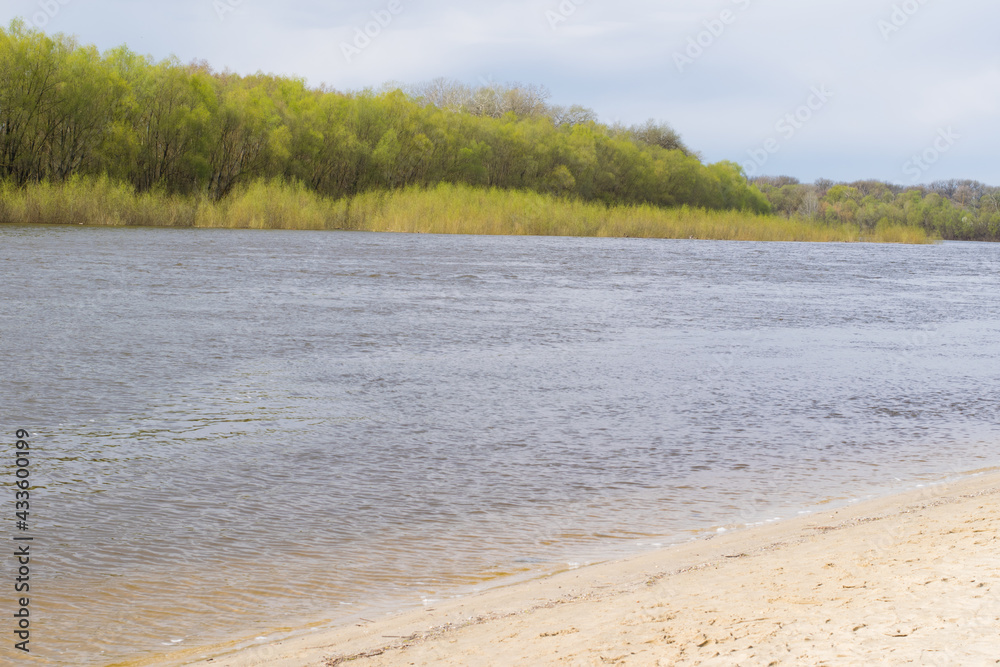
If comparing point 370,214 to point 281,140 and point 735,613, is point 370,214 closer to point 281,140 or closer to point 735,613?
point 281,140

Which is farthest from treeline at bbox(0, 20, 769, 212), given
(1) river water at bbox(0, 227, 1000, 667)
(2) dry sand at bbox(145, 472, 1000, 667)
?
(2) dry sand at bbox(145, 472, 1000, 667)

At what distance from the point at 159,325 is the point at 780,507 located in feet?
25.9

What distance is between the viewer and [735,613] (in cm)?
289

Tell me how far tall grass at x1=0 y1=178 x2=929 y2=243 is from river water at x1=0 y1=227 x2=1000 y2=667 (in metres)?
23.0

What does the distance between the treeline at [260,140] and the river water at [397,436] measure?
31.2 m

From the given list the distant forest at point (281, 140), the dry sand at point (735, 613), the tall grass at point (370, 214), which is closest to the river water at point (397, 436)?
the dry sand at point (735, 613)

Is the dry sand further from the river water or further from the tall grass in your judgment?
the tall grass

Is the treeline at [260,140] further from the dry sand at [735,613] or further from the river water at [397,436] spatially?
the dry sand at [735,613]

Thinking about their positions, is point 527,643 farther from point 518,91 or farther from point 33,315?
point 518,91

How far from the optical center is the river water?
3766 mm

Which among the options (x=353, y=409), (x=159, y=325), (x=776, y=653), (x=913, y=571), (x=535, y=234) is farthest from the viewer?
(x=535, y=234)

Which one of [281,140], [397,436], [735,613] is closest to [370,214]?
[281,140]

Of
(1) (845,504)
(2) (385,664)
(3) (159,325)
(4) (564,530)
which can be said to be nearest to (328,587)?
(2) (385,664)

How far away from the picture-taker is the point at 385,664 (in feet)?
9.00
